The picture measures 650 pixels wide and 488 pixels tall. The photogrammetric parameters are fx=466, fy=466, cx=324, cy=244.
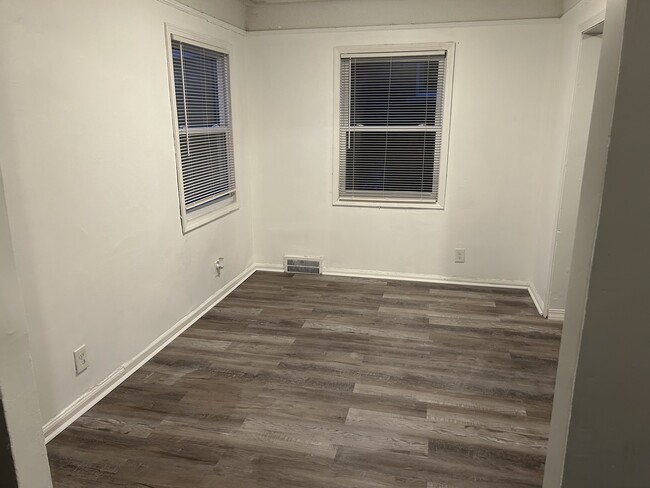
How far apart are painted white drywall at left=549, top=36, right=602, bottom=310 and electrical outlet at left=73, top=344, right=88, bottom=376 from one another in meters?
3.02

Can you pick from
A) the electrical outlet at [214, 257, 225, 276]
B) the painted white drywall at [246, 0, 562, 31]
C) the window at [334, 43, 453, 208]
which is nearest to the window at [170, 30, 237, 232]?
the electrical outlet at [214, 257, 225, 276]

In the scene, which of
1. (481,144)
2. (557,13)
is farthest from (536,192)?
(557,13)

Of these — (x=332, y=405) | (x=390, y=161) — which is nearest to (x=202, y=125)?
(x=390, y=161)

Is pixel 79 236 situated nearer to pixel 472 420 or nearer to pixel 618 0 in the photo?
pixel 472 420

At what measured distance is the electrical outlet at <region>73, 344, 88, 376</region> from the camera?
2443 millimetres

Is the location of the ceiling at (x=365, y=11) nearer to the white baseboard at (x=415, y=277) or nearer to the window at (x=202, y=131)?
the window at (x=202, y=131)

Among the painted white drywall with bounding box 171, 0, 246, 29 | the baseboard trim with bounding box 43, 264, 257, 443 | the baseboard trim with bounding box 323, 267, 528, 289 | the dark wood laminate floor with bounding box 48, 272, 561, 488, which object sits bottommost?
the dark wood laminate floor with bounding box 48, 272, 561, 488

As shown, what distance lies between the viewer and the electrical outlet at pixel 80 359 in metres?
2.44

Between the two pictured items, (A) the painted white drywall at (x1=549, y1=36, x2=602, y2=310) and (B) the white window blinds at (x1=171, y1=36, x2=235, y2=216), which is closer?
(A) the painted white drywall at (x1=549, y1=36, x2=602, y2=310)

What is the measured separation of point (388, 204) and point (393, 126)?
2.38 feet

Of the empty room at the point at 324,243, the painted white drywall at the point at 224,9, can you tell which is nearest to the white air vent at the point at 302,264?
the empty room at the point at 324,243

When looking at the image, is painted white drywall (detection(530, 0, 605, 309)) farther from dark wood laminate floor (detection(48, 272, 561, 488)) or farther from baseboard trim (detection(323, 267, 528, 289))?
→ dark wood laminate floor (detection(48, 272, 561, 488))

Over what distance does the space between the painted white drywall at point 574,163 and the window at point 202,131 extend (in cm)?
273

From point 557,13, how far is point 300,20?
2.14 meters
